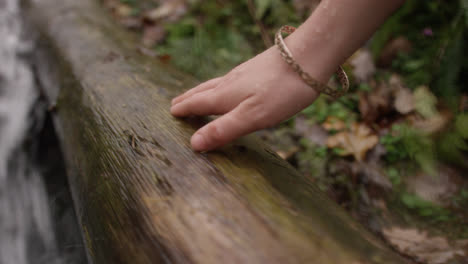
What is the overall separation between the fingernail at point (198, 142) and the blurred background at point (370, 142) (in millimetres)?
1294

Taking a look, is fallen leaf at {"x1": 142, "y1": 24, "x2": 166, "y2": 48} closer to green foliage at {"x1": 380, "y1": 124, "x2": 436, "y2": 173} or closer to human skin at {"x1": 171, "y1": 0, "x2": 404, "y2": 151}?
human skin at {"x1": 171, "y1": 0, "x2": 404, "y2": 151}

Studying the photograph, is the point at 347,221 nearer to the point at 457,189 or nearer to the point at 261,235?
the point at 261,235

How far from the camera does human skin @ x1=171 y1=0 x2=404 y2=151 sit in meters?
1.02

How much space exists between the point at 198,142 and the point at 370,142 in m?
1.77

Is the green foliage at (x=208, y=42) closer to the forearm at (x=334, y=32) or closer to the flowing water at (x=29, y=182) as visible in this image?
the flowing water at (x=29, y=182)

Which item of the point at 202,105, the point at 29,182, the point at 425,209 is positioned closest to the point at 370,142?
the point at 425,209

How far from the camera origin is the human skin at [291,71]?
1.02 metres

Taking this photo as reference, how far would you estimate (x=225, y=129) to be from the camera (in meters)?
1.12

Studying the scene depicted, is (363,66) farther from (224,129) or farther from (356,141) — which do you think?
(224,129)

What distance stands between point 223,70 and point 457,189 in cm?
241

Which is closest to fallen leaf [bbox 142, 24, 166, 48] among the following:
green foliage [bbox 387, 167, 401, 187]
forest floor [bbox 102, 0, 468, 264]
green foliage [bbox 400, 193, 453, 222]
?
forest floor [bbox 102, 0, 468, 264]

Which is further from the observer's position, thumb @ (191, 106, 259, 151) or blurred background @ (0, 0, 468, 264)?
blurred background @ (0, 0, 468, 264)

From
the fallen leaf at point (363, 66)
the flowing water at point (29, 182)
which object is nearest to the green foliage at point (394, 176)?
the fallen leaf at point (363, 66)

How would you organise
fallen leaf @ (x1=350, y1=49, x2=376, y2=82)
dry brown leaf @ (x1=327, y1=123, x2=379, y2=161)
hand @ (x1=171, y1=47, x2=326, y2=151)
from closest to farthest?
hand @ (x1=171, y1=47, x2=326, y2=151) → dry brown leaf @ (x1=327, y1=123, x2=379, y2=161) → fallen leaf @ (x1=350, y1=49, x2=376, y2=82)
